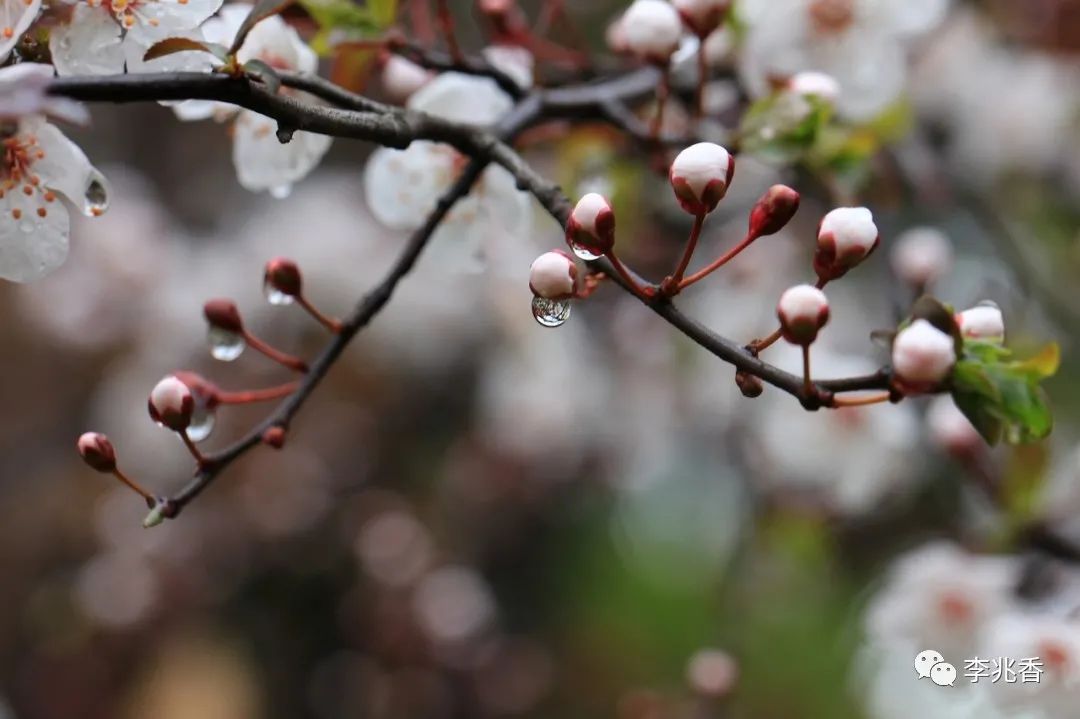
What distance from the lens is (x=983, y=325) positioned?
0.66 m

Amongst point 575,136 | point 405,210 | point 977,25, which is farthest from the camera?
point 977,25

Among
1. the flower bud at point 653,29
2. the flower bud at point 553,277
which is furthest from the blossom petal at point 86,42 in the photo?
the flower bud at point 653,29

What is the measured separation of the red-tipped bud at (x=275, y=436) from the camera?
757 millimetres

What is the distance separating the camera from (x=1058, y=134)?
6.60 feet

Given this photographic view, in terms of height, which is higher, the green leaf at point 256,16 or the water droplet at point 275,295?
the green leaf at point 256,16

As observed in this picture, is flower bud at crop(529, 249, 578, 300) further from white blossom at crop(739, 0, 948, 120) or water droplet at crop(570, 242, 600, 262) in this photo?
white blossom at crop(739, 0, 948, 120)

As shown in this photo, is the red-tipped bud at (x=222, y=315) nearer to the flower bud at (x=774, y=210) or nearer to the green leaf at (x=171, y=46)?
the green leaf at (x=171, y=46)

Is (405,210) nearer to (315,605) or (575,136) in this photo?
(575,136)

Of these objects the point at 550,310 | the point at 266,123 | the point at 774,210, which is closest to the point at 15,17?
the point at 266,123

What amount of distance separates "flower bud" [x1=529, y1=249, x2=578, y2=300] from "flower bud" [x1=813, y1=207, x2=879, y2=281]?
166 millimetres

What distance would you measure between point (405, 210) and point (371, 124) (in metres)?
0.31

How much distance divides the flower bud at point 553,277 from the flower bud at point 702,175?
Answer: 85mm

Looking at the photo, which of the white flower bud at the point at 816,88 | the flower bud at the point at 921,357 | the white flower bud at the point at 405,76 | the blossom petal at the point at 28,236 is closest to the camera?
Answer: the flower bud at the point at 921,357

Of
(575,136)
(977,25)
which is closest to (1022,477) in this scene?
(575,136)
